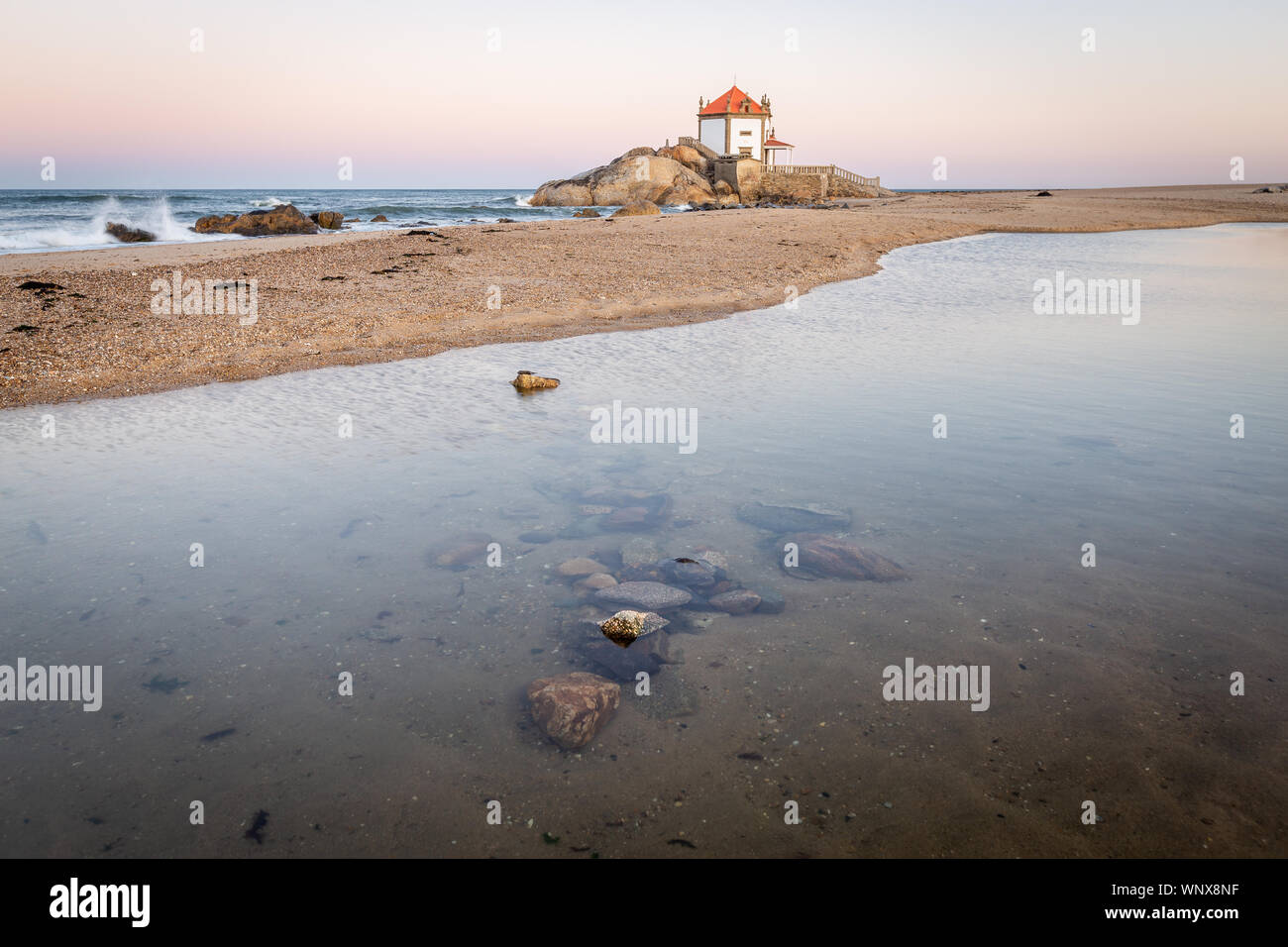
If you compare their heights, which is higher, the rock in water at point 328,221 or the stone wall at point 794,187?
the stone wall at point 794,187

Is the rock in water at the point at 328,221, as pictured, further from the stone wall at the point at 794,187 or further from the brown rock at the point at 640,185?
the stone wall at the point at 794,187

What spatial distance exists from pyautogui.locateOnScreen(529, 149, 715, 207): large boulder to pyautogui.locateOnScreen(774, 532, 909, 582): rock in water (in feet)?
241

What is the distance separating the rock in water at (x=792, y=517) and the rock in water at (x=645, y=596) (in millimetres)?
1531

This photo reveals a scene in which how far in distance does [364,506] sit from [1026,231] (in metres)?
48.1

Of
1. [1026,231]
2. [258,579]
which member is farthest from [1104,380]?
[1026,231]

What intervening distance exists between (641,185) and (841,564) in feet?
254

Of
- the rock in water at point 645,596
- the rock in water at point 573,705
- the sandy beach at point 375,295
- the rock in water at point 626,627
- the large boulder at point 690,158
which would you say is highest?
the large boulder at point 690,158

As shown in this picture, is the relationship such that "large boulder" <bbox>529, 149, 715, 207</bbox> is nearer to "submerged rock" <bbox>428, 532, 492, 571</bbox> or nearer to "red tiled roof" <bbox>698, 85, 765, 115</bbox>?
"red tiled roof" <bbox>698, 85, 765, 115</bbox>

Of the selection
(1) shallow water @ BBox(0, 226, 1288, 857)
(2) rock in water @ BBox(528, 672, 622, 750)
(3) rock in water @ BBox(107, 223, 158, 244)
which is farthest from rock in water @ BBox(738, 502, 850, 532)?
(3) rock in water @ BBox(107, 223, 158, 244)

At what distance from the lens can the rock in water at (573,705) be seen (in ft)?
14.5

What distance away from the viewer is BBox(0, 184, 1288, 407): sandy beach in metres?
12.5

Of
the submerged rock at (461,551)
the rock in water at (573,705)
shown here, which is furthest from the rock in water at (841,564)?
the submerged rock at (461,551)

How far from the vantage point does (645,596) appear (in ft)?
19.4

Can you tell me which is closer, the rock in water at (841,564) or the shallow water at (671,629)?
the shallow water at (671,629)
